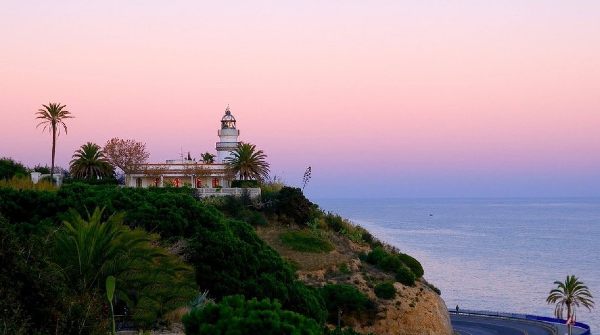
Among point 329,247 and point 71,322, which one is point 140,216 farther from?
point 329,247

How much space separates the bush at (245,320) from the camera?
44.1 feet

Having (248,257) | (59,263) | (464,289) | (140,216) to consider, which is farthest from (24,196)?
(464,289)

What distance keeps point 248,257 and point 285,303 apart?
9.06 ft

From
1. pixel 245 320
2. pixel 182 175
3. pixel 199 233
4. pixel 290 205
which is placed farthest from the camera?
pixel 182 175

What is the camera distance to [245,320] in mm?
13445

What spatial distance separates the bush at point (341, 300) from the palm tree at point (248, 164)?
73.0 ft

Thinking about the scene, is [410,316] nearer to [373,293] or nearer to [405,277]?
[373,293]

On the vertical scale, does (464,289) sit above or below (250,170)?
below

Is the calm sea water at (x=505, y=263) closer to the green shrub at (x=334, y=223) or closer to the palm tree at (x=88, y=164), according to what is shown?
the green shrub at (x=334, y=223)

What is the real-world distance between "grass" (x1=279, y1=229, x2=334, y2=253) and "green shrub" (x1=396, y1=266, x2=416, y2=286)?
5.65 meters

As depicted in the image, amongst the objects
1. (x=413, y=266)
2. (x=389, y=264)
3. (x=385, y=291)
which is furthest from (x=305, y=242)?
(x=385, y=291)

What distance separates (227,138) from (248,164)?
960 centimetres

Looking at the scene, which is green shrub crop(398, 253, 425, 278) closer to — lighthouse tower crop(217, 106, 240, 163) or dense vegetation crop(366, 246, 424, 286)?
dense vegetation crop(366, 246, 424, 286)

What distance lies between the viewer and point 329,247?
55.1 metres
